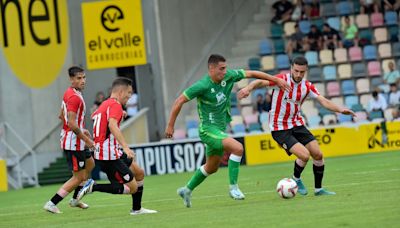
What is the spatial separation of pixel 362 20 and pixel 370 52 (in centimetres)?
120

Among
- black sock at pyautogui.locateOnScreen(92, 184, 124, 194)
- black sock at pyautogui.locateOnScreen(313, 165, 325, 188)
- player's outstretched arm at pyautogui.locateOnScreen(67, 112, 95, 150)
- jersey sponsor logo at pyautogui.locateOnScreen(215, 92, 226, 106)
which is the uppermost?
jersey sponsor logo at pyautogui.locateOnScreen(215, 92, 226, 106)

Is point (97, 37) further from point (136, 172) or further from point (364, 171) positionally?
point (136, 172)

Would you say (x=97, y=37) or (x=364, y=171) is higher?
(x=97, y=37)

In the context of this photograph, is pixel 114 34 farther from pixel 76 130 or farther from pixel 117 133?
pixel 117 133

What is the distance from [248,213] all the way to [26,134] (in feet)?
66.0

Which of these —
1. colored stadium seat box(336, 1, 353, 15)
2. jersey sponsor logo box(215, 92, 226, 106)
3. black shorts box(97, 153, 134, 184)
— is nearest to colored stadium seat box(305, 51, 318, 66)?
colored stadium seat box(336, 1, 353, 15)

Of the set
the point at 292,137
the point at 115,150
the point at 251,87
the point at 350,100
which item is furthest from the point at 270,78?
the point at 350,100

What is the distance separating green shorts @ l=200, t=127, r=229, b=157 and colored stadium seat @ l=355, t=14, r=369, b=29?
61.5ft

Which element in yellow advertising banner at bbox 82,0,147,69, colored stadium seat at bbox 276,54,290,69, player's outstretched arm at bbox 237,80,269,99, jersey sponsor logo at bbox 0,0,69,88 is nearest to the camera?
player's outstretched arm at bbox 237,80,269,99

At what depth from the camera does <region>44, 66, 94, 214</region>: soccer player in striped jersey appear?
15.1 m

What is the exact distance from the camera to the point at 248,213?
40.8 feet

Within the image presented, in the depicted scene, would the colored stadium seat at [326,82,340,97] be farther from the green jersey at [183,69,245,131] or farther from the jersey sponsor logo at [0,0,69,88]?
the green jersey at [183,69,245,131]

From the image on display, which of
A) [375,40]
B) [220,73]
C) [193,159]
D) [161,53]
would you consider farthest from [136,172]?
[375,40]

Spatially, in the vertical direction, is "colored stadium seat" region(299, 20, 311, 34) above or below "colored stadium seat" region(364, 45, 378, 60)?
above
